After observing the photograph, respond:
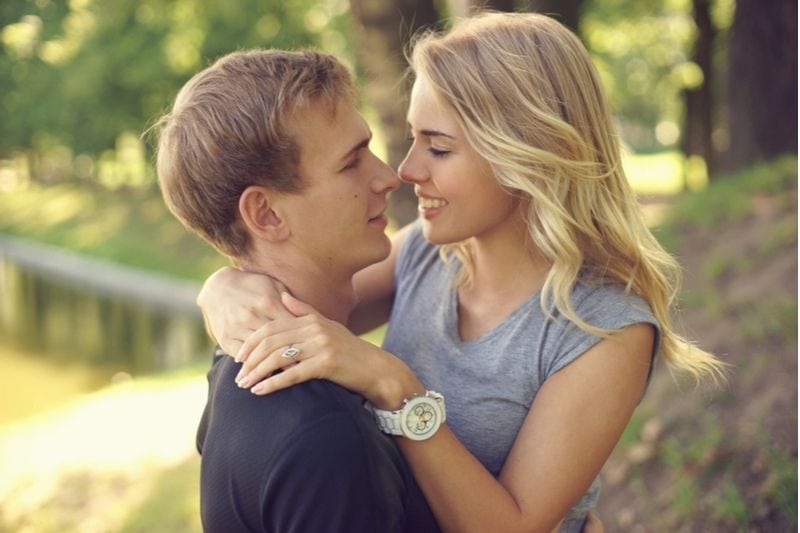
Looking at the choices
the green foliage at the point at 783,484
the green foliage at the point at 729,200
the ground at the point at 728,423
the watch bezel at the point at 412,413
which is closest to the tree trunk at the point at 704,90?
the green foliage at the point at 729,200

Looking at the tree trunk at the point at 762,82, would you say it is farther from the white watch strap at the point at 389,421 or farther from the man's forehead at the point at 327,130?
the white watch strap at the point at 389,421

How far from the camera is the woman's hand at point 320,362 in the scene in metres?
2.17

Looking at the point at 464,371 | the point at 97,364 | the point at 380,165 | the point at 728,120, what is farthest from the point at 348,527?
the point at 97,364

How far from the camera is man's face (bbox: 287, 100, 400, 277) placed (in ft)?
8.21

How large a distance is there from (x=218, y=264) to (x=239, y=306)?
715 inches

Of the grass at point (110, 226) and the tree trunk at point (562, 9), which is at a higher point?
the tree trunk at point (562, 9)

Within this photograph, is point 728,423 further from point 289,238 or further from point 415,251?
point 289,238

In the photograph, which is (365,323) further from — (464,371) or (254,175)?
(254,175)

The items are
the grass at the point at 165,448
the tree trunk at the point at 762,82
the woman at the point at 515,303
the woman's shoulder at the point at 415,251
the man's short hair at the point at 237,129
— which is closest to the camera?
the woman at the point at 515,303

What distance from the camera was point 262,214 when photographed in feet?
8.29

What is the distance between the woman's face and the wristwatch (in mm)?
596

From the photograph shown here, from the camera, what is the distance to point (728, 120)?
31.2 feet

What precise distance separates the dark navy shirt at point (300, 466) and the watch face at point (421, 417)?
7 centimetres

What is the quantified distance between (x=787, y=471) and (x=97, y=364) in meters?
12.6
